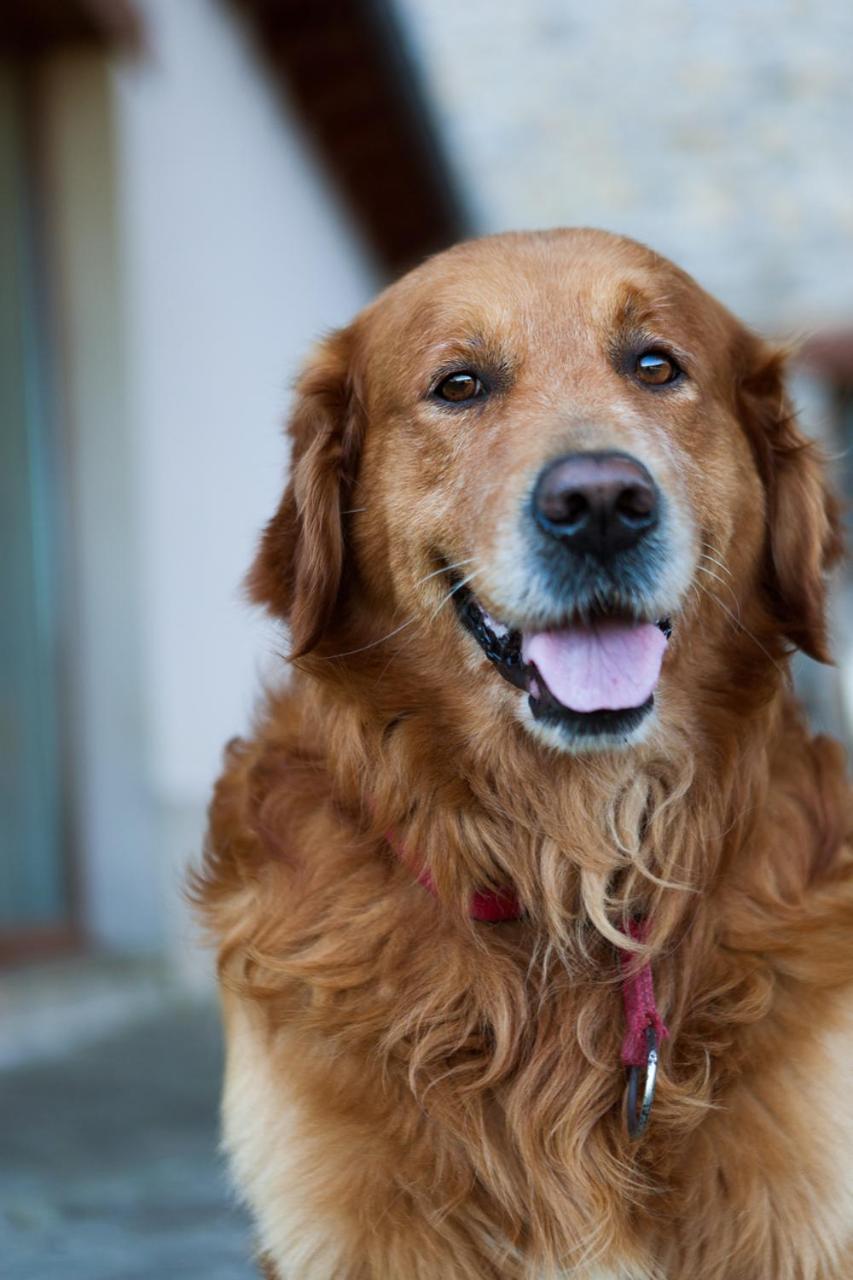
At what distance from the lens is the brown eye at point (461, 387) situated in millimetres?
2826

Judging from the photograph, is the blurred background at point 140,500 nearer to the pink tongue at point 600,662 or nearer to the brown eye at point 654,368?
the brown eye at point 654,368

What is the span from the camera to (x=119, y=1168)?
4016mm

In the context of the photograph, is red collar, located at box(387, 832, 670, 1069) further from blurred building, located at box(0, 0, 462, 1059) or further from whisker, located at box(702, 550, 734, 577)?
blurred building, located at box(0, 0, 462, 1059)

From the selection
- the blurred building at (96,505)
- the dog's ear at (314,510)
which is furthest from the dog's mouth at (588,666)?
the blurred building at (96,505)

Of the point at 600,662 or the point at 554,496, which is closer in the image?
the point at 554,496

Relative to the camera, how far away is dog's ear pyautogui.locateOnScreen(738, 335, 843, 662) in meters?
2.89

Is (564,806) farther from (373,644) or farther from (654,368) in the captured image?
(654,368)

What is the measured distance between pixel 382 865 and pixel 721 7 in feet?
72.4

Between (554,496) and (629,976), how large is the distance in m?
0.82

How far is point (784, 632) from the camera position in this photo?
9.50ft

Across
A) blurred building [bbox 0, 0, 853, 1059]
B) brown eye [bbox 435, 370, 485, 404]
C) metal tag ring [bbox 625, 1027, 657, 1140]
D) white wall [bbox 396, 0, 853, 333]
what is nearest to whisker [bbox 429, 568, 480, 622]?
brown eye [bbox 435, 370, 485, 404]

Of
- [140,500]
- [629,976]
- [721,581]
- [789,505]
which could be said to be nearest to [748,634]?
[721,581]

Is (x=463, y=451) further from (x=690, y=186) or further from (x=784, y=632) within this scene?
(x=690, y=186)

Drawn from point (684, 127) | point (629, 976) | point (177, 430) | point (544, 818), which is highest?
point (684, 127)
